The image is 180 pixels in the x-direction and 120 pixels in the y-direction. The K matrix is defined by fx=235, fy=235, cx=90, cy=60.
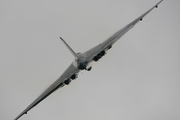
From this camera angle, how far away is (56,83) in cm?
3541

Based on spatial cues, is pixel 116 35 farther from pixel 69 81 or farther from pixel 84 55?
pixel 69 81

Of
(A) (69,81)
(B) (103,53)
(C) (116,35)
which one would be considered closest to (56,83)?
(A) (69,81)

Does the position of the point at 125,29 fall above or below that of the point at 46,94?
below

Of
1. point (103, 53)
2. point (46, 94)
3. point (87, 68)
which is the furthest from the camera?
point (46, 94)

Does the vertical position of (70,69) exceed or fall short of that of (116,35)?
it exceeds it

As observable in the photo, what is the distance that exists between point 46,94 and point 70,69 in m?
5.46

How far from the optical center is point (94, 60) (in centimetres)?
3209

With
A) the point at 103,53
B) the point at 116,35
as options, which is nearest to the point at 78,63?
the point at 103,53

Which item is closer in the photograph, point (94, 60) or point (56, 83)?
point (94, 60)

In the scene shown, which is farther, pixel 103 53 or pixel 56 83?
pixel 56 83

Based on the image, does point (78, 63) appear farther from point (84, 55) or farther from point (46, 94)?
point (46, 94)

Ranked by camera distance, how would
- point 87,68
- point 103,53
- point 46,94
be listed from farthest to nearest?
point 46,94
point 87,68
point 103,53

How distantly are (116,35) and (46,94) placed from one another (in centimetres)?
1403

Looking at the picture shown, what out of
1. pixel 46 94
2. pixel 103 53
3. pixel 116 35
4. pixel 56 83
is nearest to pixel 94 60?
pixel 103 53
